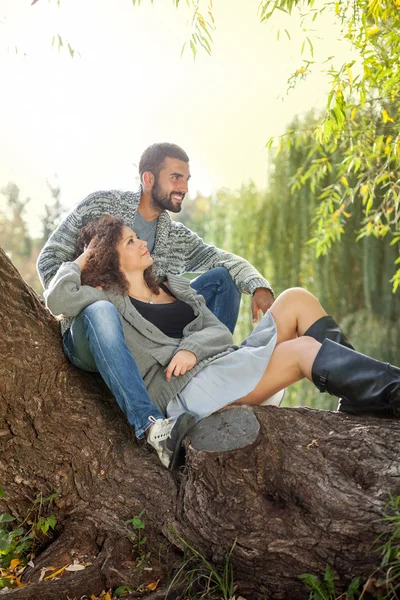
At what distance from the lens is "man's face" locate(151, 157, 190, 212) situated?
3641 millimetres

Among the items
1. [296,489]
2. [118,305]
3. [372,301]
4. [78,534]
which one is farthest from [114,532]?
[372,301]

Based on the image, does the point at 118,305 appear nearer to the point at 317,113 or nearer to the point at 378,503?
the point at 378,503

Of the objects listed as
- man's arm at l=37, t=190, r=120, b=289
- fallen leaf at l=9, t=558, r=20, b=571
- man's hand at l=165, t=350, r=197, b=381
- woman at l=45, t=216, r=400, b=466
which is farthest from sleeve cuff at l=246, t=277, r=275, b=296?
fallen leaf at l=9, t=558, r=20, b=571

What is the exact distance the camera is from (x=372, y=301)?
743 cm

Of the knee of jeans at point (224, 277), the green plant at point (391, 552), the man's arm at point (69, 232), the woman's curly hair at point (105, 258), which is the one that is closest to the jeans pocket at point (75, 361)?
the woman's curly hair at point (105, 258)

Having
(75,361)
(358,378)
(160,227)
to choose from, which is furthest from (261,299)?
(75,361)

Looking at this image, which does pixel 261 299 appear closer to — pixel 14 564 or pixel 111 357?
pixel 111 357

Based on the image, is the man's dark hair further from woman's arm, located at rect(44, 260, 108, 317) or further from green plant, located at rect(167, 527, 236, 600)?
green plant, located at rect(167, 527, 236, 600)

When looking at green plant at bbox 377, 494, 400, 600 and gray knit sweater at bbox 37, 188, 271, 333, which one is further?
gray knit sweater at bbox 37, 188, 271, 333

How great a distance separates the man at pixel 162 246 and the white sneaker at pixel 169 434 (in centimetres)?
40

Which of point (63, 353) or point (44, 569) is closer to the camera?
point (44, 569)

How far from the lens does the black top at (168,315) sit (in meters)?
3.13

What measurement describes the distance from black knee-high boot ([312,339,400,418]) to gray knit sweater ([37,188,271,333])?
2.28ft

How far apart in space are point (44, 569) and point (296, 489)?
94 centimetres
